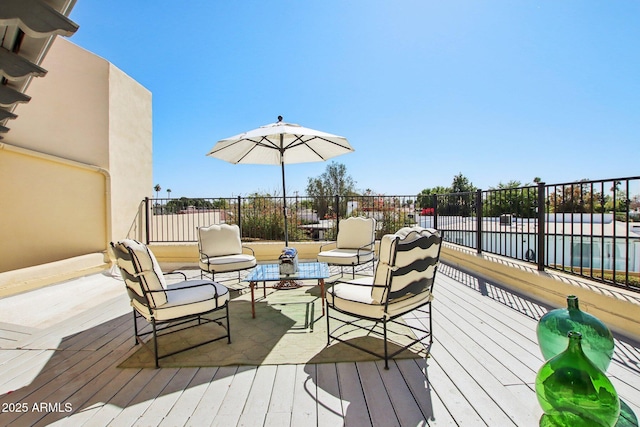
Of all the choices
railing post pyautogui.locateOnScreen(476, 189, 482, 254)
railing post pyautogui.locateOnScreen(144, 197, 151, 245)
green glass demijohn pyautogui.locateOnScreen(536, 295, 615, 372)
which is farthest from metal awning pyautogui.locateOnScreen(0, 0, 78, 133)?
railing post pyautogui.locateOnScreen(476, 189, 482, 254)

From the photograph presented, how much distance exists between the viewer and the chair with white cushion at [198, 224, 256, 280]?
4.22 m

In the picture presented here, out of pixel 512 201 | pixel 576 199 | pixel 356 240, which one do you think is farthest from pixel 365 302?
pixel 512 201

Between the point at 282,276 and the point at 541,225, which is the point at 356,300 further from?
the point at 541,225

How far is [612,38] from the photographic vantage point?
20.9 feet

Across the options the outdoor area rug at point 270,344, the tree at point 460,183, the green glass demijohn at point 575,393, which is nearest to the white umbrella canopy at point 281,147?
the outdoor area rug at point 270,344

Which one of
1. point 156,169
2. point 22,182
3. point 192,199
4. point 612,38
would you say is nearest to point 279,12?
point 192,199

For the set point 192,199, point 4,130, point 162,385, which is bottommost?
point 162,385

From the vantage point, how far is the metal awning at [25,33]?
5.00ft

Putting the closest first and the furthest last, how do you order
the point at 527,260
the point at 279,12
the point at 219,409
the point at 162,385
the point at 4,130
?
the point at 219,409 < the point at 162,385 < the point at 4,130 < the point at 527,260 < the point at 279,12

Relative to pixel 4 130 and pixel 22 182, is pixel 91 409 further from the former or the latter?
pixel 22 182

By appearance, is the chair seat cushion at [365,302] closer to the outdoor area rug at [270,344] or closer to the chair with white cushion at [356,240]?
the outdoor area rug at [270,344]

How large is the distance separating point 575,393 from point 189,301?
2.51 m

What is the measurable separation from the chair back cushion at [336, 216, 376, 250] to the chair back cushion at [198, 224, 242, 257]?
178 centimetres

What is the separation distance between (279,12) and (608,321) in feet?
21.2
